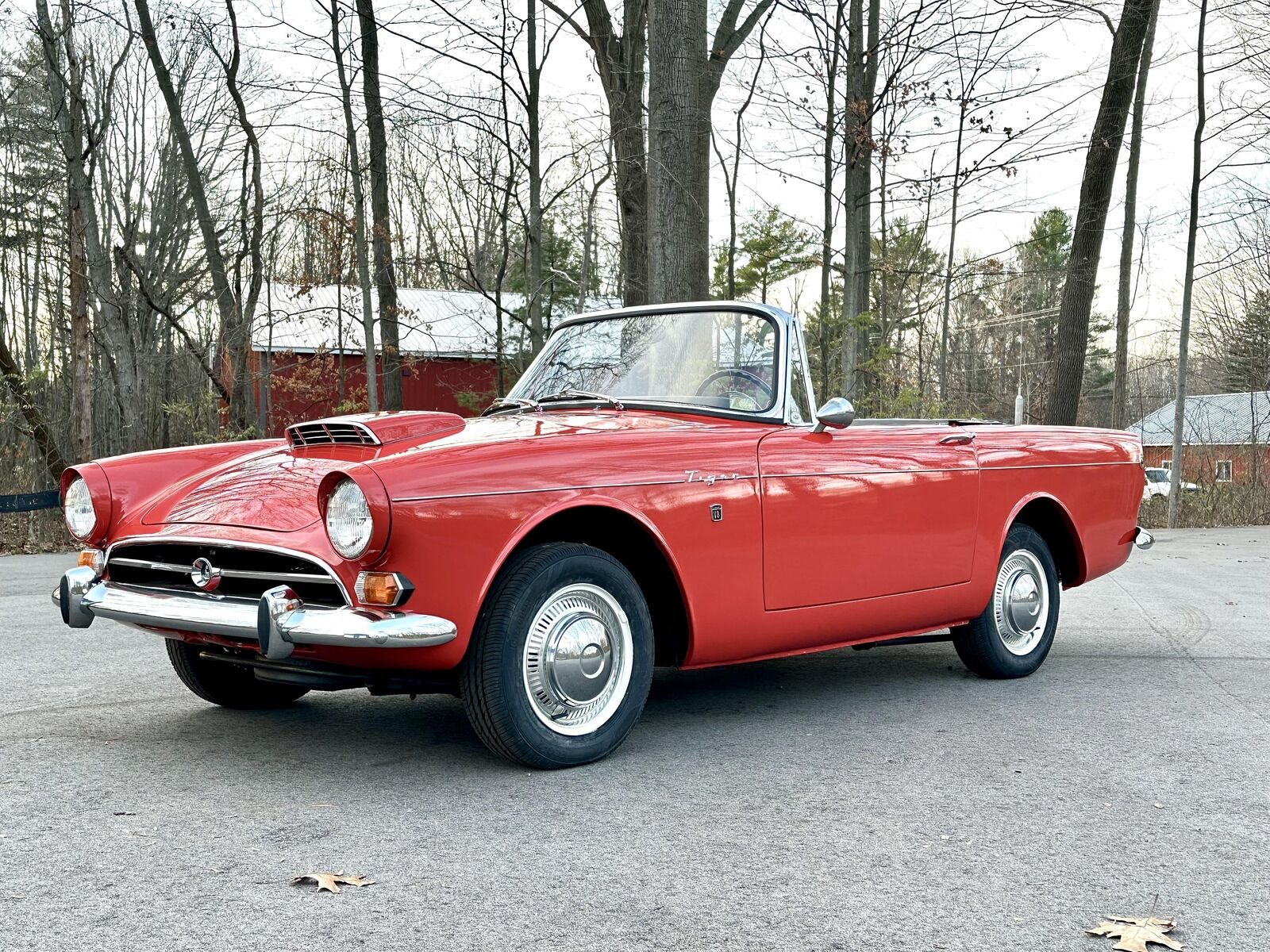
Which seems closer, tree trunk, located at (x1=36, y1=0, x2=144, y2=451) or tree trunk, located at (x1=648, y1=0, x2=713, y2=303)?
tree trunk, located at (x1=648, y1=0, x2=713, y2=303)

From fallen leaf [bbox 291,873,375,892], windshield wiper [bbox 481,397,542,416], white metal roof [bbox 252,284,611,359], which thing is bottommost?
fallen leaf [bbox 291,873,375,892]

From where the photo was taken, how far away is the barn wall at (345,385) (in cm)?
2503

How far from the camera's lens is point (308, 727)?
4.78 metres

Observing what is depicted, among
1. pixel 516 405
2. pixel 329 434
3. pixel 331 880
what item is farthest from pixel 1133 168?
pixel 331 880

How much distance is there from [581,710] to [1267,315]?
128 feet

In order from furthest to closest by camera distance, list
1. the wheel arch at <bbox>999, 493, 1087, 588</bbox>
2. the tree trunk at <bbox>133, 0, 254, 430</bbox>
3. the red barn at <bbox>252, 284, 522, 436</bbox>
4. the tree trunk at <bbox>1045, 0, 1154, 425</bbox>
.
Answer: the red barn at <bbox>252, 284, 522, 436</bbox> < the tree trunk at <bbox>133, 0, 254, 430</bbox> < the tree trunk at <bbox>1045, 0, 1154, 425</bbox> < the wheel arch at <bbox>999, 493, 1087, 588</bbox>

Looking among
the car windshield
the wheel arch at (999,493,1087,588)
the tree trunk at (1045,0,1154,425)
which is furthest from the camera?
the tree trunk at (1045,0,1154,425)

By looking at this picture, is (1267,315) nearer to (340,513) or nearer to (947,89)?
(947,89)

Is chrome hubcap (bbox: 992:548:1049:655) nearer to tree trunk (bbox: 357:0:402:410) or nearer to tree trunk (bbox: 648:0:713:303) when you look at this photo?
tree trunk (bbox: 648:0:713:303)

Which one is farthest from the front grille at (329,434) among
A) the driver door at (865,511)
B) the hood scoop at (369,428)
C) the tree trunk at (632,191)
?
the tree trunk at (632,191)

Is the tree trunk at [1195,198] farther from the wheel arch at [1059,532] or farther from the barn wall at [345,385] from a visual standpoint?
the wheel arch at [1059,532]

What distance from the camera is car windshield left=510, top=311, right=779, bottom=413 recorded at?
5246 mm

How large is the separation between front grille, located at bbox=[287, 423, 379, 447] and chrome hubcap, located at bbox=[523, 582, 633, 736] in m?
0.89

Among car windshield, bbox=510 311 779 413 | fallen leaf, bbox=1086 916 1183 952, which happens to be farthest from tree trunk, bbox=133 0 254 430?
fallen leaf, bbox=1086 916 1183 952
